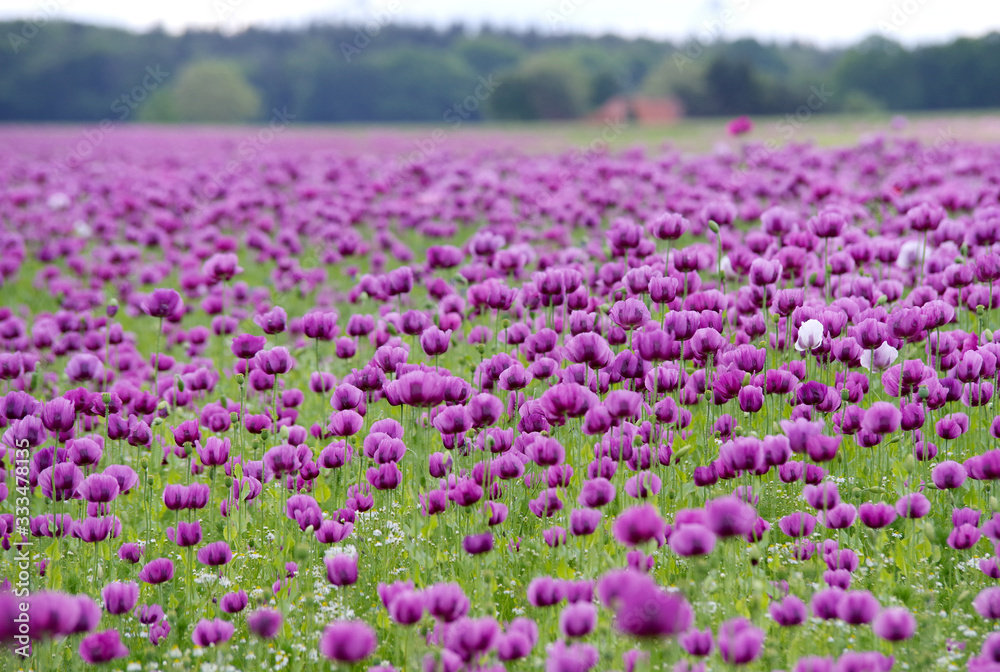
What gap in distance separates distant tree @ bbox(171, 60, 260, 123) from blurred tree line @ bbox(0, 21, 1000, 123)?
0.14m

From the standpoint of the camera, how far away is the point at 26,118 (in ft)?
268

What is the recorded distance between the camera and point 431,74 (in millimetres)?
89125

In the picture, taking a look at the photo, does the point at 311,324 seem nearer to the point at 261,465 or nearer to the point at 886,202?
the point at 261,465

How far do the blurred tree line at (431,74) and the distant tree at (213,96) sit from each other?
14 centimetres

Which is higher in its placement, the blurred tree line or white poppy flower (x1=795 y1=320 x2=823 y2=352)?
the blurred tree line

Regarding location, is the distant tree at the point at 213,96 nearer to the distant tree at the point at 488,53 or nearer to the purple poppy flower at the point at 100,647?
the distant tree at the point at 488,53

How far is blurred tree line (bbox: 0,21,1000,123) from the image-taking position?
59406mm

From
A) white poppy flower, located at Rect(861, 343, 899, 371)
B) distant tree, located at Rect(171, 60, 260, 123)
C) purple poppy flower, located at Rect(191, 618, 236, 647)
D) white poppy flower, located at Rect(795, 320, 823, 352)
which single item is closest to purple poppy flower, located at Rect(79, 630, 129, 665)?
purple poppy flower, located at Rect(191, 618, 236, 647)

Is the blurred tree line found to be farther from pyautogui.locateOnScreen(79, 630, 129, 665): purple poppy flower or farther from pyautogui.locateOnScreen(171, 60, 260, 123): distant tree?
pyautogui.locateOnScreen(79, 630, 129, 665): purple poppy flower

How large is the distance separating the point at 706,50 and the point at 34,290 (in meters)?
77.5

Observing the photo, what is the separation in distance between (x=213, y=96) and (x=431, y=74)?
21108mm

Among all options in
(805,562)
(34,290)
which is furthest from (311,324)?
(34,290)

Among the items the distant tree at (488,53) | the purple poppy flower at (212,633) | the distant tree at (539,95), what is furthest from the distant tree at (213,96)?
the purple poppy flower at (212,633)

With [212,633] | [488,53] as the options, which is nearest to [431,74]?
[488,53]
